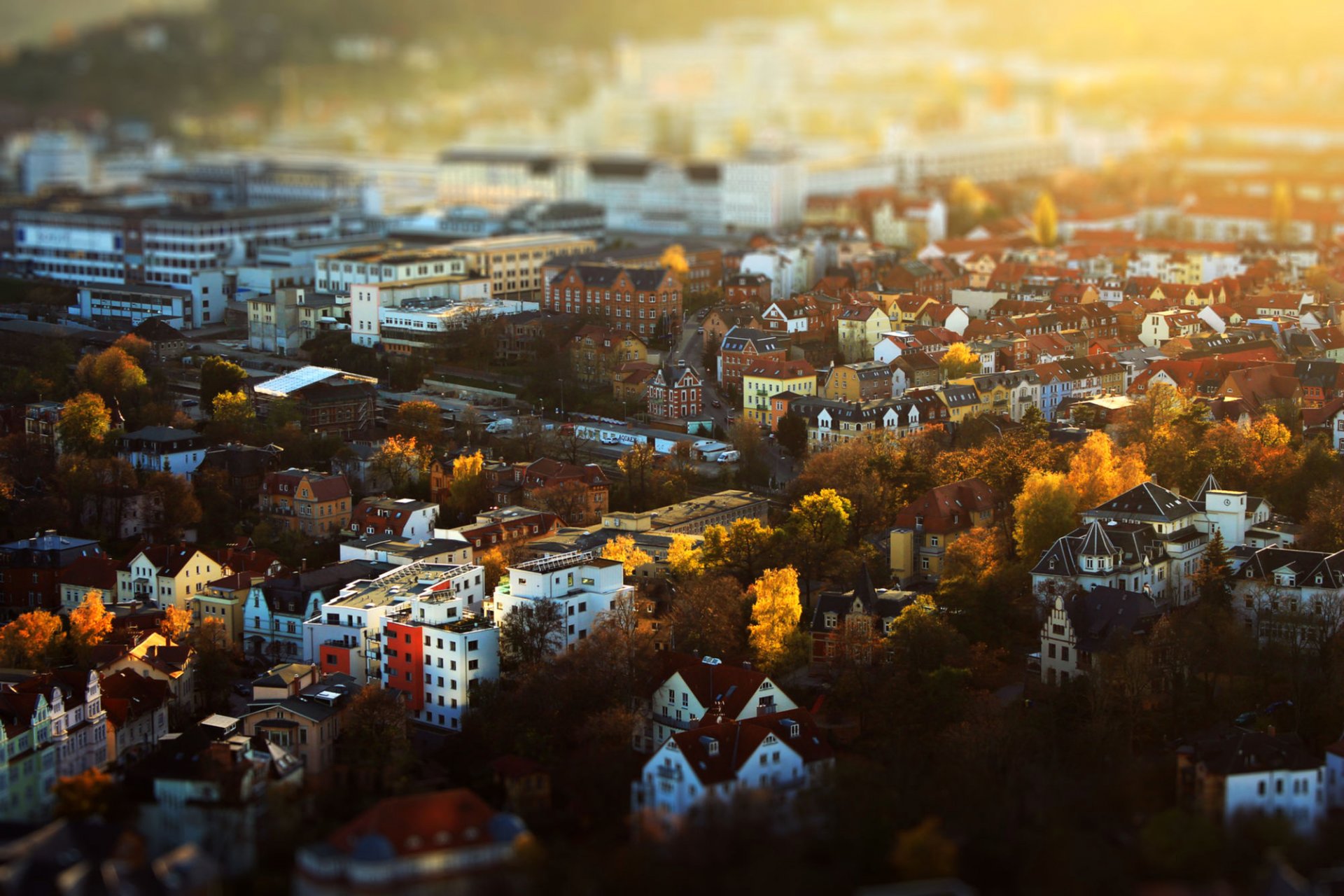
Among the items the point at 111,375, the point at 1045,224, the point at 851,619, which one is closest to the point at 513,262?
the point at 111,375

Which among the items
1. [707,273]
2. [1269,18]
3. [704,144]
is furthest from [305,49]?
[707,273]

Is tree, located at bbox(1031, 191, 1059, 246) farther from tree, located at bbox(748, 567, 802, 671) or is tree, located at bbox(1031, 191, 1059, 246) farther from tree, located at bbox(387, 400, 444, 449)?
tree, located at bbox(748, 567, 802, 671)

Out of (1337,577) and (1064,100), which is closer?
(1337,577)

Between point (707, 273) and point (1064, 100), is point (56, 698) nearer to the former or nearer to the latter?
point (707, 273)

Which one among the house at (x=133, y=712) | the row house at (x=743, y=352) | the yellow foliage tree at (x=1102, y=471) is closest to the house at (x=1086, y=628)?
the yellow foliage tree at (x=1102, y=471)

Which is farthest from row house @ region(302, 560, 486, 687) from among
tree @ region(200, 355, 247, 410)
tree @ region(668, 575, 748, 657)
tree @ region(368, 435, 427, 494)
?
tree @ region(200, 355, 247, 410)

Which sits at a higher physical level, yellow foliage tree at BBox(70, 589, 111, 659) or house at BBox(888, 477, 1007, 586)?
house at BBox(888, 477, 1007, 586)

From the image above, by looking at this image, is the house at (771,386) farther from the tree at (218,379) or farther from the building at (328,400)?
the tree at (218,379)
